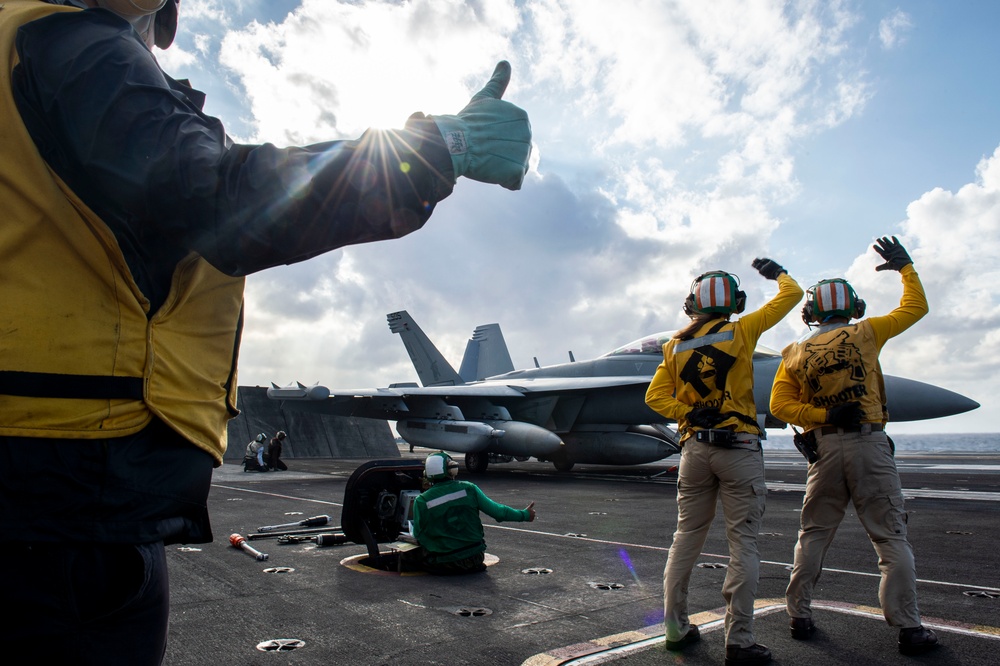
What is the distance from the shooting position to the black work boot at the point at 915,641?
307cm

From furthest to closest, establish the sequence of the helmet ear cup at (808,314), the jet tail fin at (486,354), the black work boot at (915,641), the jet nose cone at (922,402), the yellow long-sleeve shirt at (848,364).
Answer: the jet tail fin at (486,354) < the jet nose cone at (922,402) < the helmet ear cup at (808,314) < the yellow long-sleeve shirt at (848,364) < the black work boot at (915,641)

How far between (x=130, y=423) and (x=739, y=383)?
3.21m

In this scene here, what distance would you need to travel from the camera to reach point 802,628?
3359 millimetres

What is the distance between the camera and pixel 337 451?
29547mm

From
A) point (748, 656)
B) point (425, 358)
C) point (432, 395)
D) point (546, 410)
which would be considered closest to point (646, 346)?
point (546, 410)

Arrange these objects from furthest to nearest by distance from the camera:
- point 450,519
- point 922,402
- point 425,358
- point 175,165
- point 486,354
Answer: point 486,354
point 425,358
point 922,402
point 450,519
point 175,165

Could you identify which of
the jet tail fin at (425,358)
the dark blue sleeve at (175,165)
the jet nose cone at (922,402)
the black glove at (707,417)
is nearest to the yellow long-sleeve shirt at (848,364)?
the black glove at (707,417)

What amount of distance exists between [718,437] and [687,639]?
106cm

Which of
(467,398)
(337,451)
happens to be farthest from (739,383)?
(337,451)

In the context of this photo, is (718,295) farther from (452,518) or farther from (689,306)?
(452,518)

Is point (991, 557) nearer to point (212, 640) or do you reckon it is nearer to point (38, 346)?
point (212, 640)

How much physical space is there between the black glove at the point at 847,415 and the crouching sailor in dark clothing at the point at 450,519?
2205 mm

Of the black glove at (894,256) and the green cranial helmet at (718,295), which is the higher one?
the black glove at (894,256)

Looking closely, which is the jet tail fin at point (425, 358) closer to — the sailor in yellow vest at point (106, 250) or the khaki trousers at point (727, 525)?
the khaki trousers at point (727, 525)
